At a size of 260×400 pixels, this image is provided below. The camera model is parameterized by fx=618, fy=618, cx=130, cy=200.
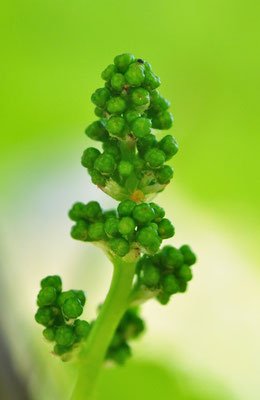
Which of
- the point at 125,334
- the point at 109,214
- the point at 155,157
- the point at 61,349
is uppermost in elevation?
the point at 155,157

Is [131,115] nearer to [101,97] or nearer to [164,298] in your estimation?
[101,97]

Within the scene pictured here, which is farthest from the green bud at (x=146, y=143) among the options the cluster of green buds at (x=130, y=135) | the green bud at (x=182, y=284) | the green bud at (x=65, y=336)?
the green bud at (x=65, y=336)

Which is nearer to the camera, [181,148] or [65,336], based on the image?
[65,336]

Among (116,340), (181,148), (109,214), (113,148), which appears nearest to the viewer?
(113,148)

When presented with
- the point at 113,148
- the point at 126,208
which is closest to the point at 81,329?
the point at 126,208

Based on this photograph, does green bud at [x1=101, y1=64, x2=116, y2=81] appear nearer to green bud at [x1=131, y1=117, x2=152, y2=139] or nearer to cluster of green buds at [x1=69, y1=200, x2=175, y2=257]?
green bud at [x1=131, y1=117, x2=152, y2=139]

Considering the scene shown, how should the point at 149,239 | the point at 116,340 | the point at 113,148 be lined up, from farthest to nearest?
1. the point at 116,340
2. the point at 113,148
3. the point at 149,239

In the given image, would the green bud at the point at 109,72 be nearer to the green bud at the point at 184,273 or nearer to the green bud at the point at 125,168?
the green bud at the point at 125,168

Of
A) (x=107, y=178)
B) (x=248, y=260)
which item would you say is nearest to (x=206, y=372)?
(x=248, y=260)
